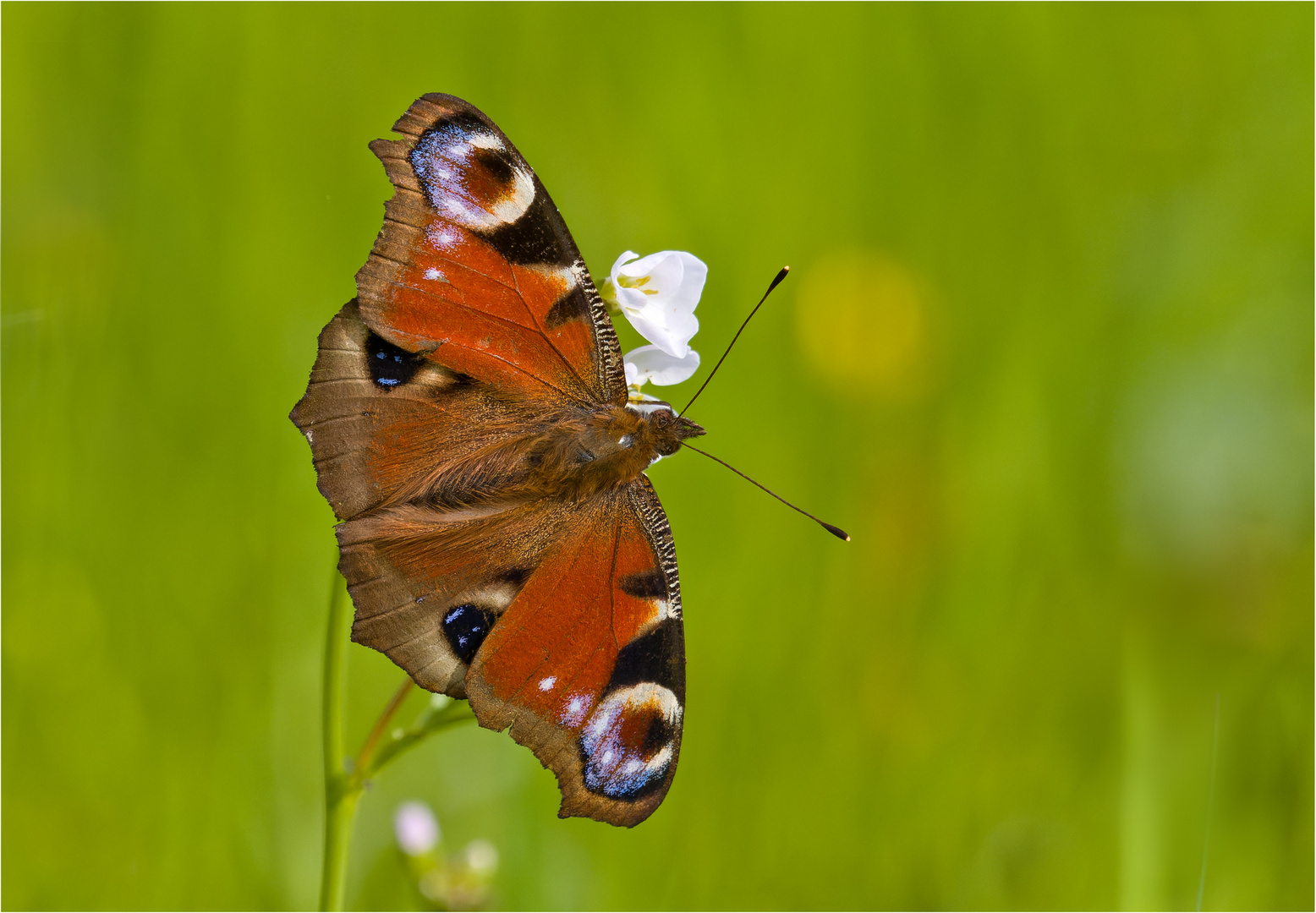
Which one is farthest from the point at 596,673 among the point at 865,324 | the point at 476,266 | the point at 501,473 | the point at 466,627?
the point at 865,324

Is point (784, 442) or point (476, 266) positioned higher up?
point (476, 266)

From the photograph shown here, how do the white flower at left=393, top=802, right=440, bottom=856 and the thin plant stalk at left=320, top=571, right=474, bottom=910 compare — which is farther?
the white flower at left=393, top=802, right=440, bottom=856

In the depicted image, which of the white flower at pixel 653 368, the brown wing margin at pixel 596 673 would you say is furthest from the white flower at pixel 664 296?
the brown wing margin at pixel 596 673

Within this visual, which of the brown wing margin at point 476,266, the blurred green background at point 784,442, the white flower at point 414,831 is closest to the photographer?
the brown wing margin at point 476,266

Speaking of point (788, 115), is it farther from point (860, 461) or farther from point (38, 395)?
point (38, 395)

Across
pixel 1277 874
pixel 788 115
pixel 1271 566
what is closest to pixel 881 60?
pixel 788 115

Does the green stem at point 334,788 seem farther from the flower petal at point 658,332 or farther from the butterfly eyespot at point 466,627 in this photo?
the flower petal at point 658,332

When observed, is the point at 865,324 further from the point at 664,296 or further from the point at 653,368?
the point at 664,296

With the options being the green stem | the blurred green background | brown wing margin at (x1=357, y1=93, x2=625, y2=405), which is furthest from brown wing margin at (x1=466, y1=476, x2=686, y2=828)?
the blurred green background

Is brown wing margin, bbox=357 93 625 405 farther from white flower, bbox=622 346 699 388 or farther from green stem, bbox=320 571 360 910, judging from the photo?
green stem, bbox=320 571 360 910
